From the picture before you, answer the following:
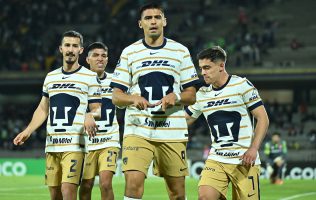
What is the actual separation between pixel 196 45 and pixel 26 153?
9.72 metres

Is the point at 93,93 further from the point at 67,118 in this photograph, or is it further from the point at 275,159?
the point at 275,159

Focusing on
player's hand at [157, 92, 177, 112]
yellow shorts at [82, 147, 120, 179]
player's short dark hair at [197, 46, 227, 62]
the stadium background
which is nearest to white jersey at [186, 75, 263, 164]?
player's short dark hair at [197, 46, 227, 62]

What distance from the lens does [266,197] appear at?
52.5 feet

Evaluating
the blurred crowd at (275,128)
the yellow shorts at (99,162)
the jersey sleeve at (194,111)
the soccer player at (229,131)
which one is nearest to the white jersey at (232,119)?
the soccer player at (229,131)

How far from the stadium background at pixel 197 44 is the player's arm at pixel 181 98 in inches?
893

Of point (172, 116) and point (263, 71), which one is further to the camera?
point (263, 71)

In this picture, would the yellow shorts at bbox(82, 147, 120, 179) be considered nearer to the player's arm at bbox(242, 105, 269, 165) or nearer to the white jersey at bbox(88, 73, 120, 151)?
the white jersey at bbox(88, 73, 120, 151)

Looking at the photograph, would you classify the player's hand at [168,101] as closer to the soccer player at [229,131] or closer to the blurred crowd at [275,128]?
the soccer player at [229,131]

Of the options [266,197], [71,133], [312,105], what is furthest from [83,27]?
[71,133]

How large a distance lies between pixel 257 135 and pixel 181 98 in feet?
2.93

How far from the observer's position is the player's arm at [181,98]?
7102 mm

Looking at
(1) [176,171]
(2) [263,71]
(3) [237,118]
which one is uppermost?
(2) [263,71]

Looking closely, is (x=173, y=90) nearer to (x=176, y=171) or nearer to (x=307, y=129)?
(x=176, y=171)

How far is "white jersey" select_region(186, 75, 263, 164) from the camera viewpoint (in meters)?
7.80
